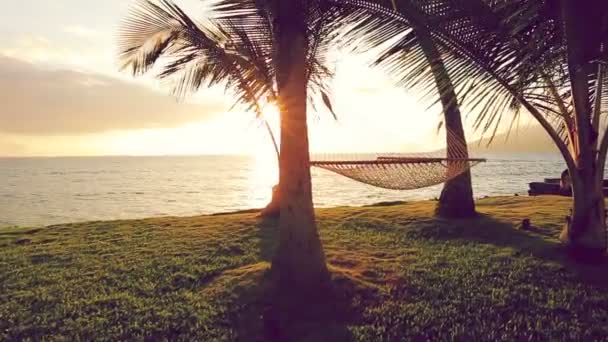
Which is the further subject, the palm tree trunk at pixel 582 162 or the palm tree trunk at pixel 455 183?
the palm tree trunk at pixel 455 183

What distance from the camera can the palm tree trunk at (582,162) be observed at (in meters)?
3.73

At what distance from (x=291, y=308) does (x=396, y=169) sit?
232 cm

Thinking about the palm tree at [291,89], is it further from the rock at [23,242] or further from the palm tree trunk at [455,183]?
the rock at [23,242]

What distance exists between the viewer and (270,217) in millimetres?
A: 11266

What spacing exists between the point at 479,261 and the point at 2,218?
3121 centimetres

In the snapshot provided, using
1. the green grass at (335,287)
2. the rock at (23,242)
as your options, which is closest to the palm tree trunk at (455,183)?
the green grass at (335,287)

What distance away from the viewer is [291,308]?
479 centimetres

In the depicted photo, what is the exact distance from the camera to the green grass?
173 inches

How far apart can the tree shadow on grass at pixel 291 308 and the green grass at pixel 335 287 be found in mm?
22

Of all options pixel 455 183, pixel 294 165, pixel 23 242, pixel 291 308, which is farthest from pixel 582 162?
pixel 23 242

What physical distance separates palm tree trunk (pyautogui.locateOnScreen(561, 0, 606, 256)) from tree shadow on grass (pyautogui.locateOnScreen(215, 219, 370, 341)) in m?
3.03

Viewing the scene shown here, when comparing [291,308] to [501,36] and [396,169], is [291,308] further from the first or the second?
[501,36]

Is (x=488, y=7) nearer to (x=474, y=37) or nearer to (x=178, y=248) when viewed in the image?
(x=474, y=37)

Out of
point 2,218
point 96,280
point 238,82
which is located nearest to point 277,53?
point 238,82
